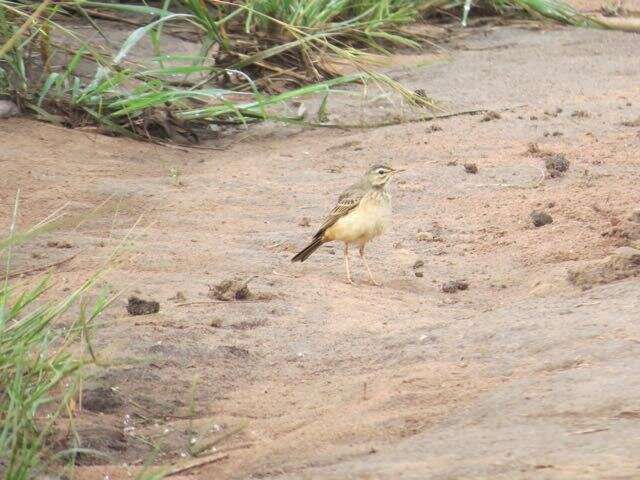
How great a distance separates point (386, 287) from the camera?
23.6 feet

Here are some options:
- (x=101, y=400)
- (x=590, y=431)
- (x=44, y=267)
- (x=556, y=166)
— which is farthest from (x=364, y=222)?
(x=590, y=431)

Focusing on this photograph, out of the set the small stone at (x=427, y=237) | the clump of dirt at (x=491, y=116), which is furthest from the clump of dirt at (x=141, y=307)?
the clump of dirt at (x=491, y=116)

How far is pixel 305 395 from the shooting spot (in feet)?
17.7

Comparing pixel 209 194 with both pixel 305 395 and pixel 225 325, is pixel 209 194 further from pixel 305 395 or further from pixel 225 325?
pixel 305 395

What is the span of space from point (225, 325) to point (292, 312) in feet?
1.23

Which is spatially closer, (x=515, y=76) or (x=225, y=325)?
(x=225, y=325)

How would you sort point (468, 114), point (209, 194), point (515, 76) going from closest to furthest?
point (209, 194) → point (468, 114) → point (515, 76)

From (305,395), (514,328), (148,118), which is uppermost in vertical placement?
(514,328)

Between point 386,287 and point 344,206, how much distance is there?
587mm

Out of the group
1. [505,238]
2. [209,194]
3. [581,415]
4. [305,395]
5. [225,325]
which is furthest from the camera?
[209,194]

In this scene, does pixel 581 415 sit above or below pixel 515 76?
above

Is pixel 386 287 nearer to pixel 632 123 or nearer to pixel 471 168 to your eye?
pixel 471 168

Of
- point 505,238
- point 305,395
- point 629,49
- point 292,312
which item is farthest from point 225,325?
point 629,49

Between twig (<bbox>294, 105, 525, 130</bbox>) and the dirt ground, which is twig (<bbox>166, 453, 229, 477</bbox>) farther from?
twig (<bbox>294, 105, 525, 130</bbox>)
